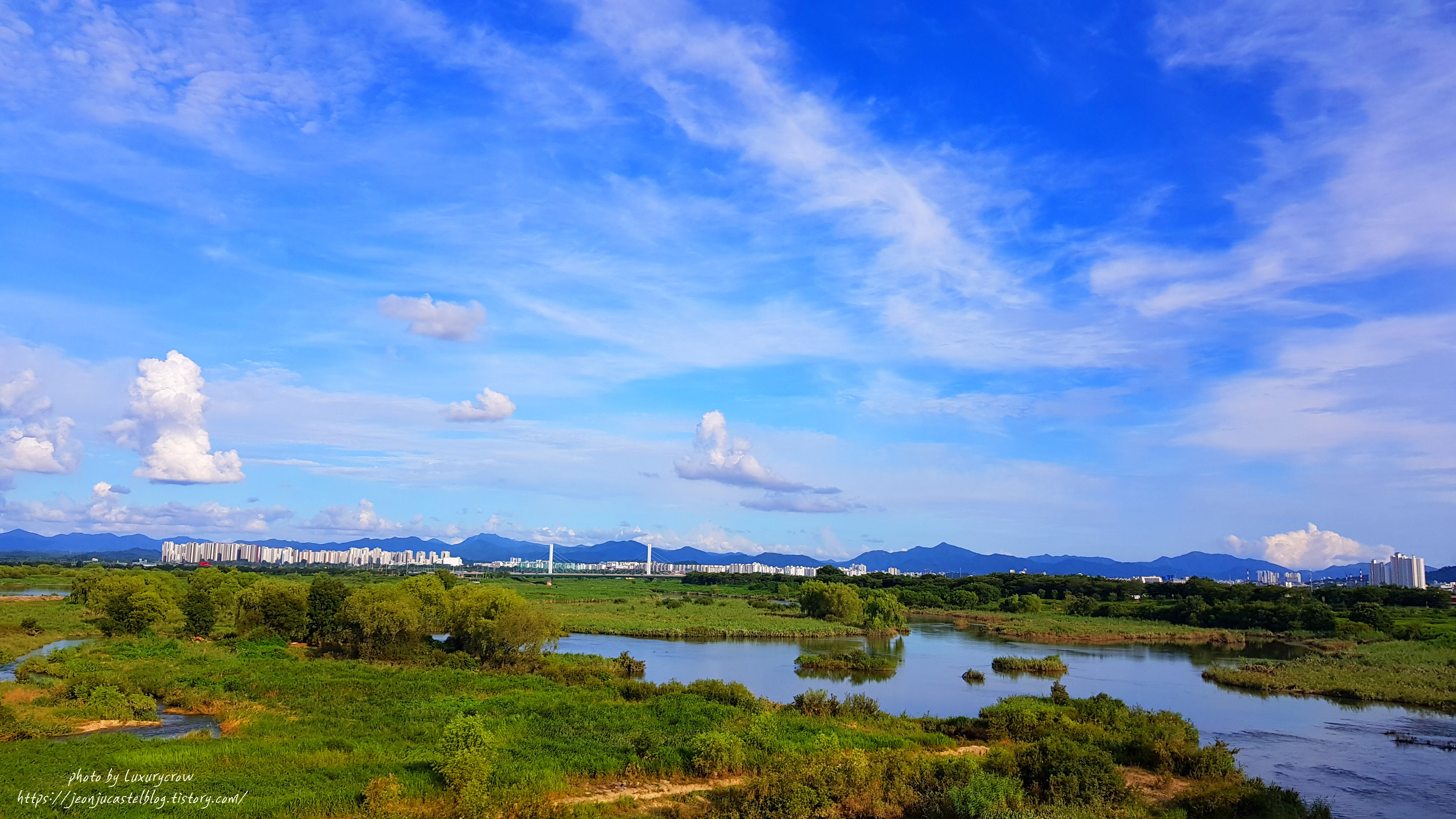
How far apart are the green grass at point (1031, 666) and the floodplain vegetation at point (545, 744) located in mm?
13128

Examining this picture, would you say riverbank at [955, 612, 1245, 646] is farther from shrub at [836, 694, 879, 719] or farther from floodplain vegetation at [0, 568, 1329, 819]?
shrub at [836, 694, 879, 719]

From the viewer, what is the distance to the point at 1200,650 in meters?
59.8

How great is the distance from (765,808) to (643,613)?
61689mm

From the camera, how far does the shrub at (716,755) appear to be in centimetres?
1911

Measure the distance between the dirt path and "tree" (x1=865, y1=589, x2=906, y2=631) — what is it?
51511 mm

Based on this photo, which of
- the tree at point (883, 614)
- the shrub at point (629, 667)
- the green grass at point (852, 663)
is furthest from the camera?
the tree at point (883, 614)

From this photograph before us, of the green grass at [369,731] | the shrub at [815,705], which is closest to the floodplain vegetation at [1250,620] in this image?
the shrub at [815,705]

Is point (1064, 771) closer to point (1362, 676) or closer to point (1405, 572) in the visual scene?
point (1362, 676)

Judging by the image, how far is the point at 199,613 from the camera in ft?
148

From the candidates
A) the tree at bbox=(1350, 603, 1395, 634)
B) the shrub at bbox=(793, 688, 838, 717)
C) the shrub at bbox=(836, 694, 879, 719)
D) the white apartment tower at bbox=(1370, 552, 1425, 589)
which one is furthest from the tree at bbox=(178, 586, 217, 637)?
the white apartment tower at bbox=(1370, 552, 1425, 589)

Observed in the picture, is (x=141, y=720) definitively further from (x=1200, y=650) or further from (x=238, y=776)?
(x=1200, y=650)

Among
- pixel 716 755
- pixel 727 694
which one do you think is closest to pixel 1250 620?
pixel 727 694

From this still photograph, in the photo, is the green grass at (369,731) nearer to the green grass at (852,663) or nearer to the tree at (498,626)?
the tree at (498,626)

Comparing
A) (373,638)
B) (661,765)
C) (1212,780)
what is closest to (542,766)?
(661,765)
